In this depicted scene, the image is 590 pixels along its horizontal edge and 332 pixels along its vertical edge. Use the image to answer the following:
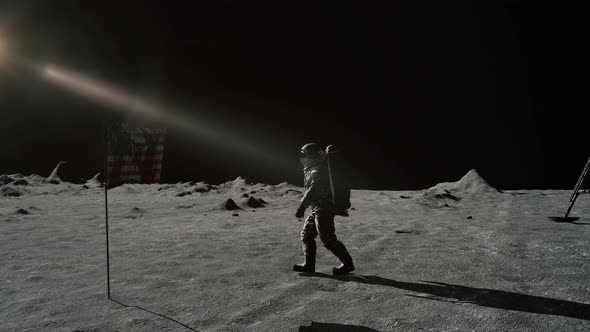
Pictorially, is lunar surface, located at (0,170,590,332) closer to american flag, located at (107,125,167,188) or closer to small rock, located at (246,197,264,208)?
small rock, located at (246,197,264,208)

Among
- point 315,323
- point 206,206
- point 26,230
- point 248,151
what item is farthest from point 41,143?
point 315,323

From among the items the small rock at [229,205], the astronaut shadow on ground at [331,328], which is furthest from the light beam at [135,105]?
the astronaut shadow on ground at [331,328]

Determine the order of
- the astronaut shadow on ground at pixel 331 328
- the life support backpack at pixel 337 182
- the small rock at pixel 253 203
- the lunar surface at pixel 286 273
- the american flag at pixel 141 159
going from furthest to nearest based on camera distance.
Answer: the american flag at pixel 141 159
the small rock at pixel 253 203
the life support backpack at pixel 337 182
the lunar surface at pixel 286 273
the astronaut shadow on ground at pixel 331 328

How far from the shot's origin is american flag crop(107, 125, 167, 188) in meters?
14.2

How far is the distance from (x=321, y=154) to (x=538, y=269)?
90.8 inches

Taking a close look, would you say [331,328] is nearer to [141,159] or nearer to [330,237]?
[330,237]

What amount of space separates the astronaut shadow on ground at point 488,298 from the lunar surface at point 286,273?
1 cm

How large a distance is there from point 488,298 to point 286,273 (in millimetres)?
1728

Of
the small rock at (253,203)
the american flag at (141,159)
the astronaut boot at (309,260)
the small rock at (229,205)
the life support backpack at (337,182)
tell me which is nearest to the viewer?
the life support backpack at (337,182)

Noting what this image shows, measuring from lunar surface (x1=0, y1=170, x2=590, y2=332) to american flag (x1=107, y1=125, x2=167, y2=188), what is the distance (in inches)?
252

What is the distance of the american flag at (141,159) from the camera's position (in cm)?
1423

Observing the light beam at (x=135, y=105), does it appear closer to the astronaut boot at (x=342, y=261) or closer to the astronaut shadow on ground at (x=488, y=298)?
the astronaut boot at (x=342, y=261)

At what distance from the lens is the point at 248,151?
1384 centimetres

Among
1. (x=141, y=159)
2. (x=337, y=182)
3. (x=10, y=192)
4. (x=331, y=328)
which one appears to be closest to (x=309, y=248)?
(x=337, y=182)
